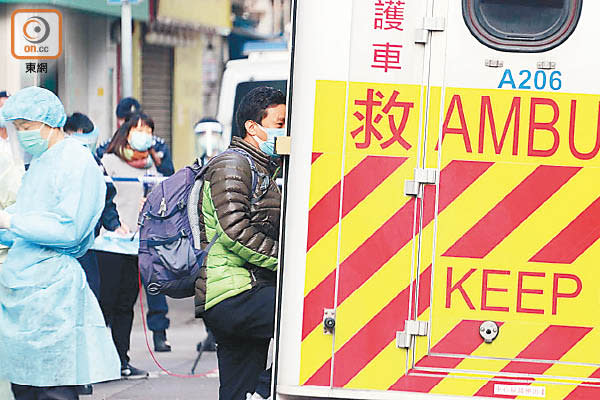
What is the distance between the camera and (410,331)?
3904 millimetres

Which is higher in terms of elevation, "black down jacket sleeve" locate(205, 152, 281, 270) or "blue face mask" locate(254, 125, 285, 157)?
"blue face mask" locate(254, 125, 285, 157)

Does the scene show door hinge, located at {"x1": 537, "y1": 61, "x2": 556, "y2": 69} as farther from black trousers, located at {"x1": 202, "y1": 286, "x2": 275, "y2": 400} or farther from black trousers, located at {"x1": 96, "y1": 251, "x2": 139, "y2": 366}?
black trousers, located at {"x1": 96, "y1": 251, "x2": 139, "y2": 366}

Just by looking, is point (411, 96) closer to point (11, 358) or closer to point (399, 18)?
point (399, 18)

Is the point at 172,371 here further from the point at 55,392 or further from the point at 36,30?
the point at 36,30

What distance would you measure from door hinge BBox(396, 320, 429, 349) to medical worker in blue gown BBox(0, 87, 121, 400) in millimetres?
2002

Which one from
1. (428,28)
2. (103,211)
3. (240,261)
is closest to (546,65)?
(428,28)

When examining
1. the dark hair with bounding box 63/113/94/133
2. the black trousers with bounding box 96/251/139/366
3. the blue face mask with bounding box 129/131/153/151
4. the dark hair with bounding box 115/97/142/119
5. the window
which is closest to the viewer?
the window

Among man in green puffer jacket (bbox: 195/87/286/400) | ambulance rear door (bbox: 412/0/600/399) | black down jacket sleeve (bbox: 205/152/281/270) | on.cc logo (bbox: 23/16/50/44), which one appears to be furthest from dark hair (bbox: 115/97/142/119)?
ambulance rear door (bbox: 412/0/600/399)

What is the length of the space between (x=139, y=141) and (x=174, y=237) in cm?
324

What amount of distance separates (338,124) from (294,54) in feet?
0.94

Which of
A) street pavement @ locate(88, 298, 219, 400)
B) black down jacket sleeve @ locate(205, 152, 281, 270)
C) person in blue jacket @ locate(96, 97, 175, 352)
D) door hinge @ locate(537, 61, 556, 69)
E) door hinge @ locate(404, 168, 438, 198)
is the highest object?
door hinge @ locate(537, 61, 556, 69)

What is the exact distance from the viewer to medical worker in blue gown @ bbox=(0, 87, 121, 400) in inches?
209

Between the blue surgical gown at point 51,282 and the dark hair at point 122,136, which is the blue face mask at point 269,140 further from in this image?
the dark hair at point 122,136

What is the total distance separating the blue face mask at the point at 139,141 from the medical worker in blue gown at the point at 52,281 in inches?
117
